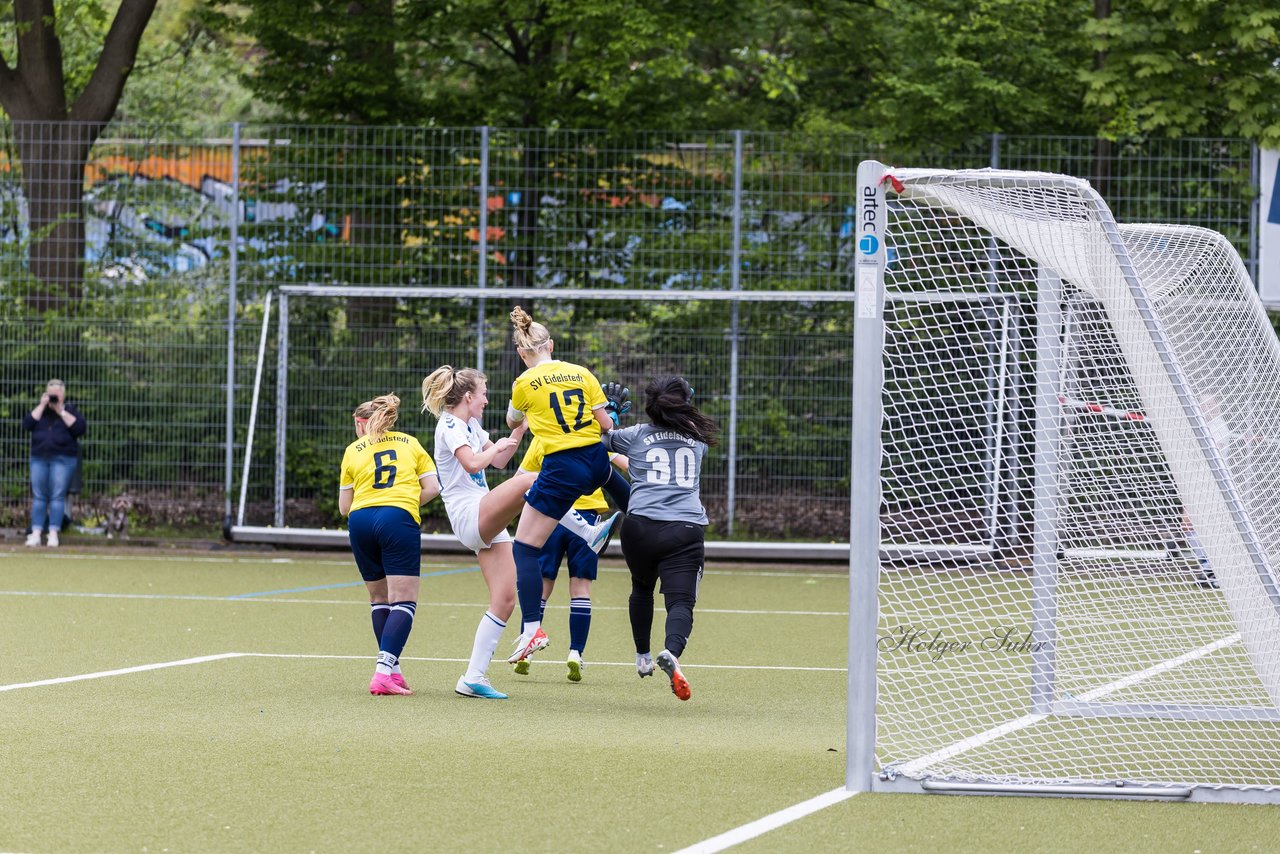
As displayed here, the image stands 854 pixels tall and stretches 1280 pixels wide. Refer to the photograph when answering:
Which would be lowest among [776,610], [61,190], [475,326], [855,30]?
[776,610]

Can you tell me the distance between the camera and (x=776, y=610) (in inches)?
533

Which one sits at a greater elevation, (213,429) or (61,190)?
(61,190)

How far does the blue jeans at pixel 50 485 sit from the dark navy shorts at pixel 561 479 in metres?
10.1

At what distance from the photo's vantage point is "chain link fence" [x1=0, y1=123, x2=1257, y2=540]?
56.9 ft

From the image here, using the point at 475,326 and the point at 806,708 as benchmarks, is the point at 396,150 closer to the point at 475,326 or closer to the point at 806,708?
the point at 475,326

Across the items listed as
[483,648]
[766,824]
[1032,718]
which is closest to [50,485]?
[483,648]

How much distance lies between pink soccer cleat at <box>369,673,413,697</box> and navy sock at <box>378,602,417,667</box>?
0.08 m

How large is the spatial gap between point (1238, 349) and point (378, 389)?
11137 mm

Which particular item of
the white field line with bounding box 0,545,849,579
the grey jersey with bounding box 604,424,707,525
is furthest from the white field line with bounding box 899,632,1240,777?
the white field line with bounding box 0,545,849,579

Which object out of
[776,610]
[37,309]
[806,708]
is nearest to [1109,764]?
[806,708]

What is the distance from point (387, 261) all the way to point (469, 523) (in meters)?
9.17

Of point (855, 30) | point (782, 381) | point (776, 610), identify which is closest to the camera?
point (776, 610)

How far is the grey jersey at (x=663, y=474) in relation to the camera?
28.6ft

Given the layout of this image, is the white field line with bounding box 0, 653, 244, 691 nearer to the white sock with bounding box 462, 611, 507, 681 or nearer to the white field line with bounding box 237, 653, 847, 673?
the white field line with bounding box 237, 653, 847, 673
